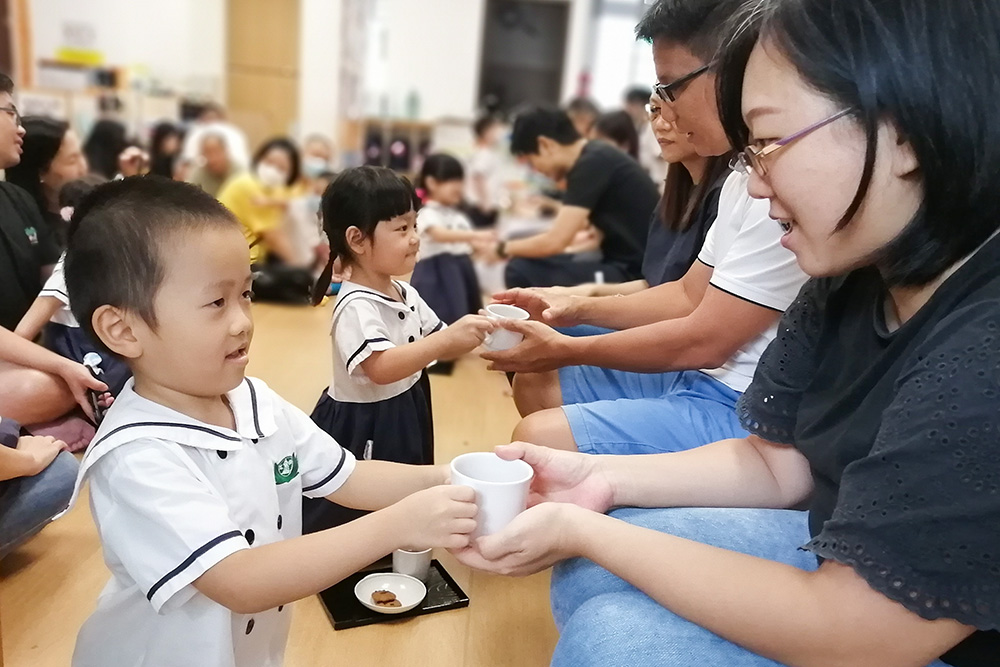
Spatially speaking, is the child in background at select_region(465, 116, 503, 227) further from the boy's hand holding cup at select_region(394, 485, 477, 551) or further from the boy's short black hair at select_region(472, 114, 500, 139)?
the boy's hand holding cup at select_region(394, 485, 477, 551)

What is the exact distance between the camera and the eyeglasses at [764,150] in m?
0.76

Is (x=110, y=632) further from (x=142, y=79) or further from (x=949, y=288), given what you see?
(x=142, y=79)

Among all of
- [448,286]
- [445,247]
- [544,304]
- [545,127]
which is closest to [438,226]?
[445,247]

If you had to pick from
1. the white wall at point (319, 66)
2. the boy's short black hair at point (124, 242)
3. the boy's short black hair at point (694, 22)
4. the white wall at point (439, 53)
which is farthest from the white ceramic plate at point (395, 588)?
the white wall at point (319, 66)

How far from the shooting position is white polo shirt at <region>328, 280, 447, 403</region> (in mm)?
1285

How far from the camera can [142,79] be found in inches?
224

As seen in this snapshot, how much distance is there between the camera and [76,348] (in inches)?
51.7

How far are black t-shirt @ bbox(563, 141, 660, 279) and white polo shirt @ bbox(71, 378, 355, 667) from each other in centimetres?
167

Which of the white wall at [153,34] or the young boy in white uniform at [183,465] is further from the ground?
the white wall at [153,34]

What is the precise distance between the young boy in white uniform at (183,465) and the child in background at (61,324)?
0.35m

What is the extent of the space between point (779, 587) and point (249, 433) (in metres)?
0.64

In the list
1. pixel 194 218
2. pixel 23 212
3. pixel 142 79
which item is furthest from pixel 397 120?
pixel 194 218

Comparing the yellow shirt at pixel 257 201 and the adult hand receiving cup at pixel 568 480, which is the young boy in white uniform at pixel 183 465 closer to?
the adult hand receiving cup at pixel 568 480

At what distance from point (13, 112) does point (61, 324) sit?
371 mm
